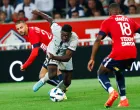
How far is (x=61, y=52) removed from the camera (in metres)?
15.8

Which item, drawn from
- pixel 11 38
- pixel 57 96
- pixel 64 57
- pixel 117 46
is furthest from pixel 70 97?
pixel 11 38

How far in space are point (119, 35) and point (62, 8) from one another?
1185 cm

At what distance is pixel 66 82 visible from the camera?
52.5 ft

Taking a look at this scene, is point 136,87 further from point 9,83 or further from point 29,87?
point 9,83

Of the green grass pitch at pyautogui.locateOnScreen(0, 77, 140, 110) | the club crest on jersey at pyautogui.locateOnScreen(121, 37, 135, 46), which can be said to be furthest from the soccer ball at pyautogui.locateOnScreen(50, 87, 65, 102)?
the club crest on jersey at pyautogui.locateOnScreen(121, 37, 135, 46)

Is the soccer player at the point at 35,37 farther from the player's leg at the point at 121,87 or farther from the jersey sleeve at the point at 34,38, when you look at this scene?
the player's leg at the point at 121,87

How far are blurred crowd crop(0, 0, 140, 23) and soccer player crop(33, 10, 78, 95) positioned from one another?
26.6 ft

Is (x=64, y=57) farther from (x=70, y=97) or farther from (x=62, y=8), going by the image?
(x=62, y=8)

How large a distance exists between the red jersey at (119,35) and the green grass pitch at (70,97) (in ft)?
3.53

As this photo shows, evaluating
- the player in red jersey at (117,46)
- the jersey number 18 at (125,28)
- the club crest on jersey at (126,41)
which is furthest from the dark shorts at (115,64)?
the jersey number 18 at (125,28)

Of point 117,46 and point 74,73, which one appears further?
point 74,73

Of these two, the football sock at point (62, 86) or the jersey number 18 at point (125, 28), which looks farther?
the football sock at point (62, 86)

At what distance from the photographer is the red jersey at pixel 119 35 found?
1370 cm

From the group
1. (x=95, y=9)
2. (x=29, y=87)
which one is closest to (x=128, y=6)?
(x=95, y=9)
